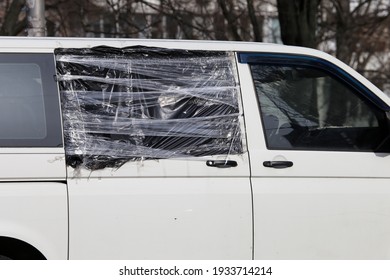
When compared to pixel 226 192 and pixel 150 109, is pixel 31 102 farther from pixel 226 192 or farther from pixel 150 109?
pixel 226 192

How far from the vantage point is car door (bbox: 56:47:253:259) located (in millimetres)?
3053

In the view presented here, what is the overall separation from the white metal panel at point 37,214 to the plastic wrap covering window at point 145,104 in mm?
263

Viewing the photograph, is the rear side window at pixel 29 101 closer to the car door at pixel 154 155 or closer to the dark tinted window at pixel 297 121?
the car door at pixel 154 155

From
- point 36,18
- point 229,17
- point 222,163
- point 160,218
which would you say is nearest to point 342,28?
point 229,17

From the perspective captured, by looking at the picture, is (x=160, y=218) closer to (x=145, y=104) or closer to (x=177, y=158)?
(x=177, y=158)

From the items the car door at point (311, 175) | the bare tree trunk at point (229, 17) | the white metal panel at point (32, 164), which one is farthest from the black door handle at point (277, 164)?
the bare tree trunk at point (229, 17)

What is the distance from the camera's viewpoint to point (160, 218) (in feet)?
10.1

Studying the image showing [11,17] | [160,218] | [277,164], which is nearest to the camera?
[160,218]

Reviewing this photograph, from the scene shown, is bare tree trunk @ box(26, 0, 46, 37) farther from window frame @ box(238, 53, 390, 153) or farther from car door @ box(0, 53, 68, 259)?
window frame @ box(238, 53, 390, 153)

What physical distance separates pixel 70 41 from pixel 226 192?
4.45ft

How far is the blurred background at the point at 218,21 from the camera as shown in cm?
873

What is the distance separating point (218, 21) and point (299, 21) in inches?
124

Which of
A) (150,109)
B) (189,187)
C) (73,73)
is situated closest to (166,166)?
(189,187)

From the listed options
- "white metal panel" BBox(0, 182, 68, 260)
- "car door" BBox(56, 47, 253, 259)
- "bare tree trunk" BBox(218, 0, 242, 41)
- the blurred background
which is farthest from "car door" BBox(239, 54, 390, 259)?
"bare tree trunk" BBox(218, 0, 242, 41)
